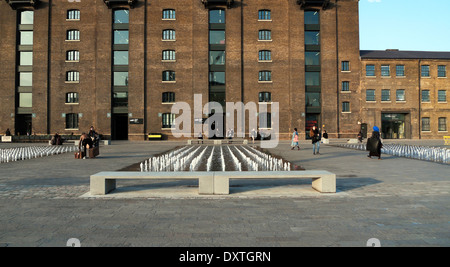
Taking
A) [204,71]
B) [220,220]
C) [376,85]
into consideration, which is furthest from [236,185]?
[376,85]

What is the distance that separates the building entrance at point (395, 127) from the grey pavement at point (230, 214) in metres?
35.1

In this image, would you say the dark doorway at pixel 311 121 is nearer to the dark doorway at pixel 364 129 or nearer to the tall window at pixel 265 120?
the tall window at pixel 265 120

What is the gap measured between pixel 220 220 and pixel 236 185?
147 inches

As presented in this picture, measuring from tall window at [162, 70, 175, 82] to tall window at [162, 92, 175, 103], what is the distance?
174 cm

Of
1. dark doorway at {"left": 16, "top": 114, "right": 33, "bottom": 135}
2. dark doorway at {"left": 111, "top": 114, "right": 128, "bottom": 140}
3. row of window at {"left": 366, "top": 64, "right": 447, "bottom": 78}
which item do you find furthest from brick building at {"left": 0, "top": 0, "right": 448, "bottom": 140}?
dark doorway at {"left": 111, "top": 114, "right": 128, "bottom": 140}

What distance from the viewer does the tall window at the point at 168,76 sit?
38.8 metres

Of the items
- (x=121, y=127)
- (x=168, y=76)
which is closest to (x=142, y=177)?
(x=168, y=76)

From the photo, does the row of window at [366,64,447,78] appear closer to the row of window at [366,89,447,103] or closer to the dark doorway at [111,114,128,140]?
the row of window at [366,89,447,103]

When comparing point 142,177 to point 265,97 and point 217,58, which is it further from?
point 217,58

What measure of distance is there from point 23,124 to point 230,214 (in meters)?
43.8

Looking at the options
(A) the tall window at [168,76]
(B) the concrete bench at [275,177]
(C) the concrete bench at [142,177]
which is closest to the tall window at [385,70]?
(A) the tall window at [168,76]

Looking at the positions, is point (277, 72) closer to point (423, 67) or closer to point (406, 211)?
point (423, 67)

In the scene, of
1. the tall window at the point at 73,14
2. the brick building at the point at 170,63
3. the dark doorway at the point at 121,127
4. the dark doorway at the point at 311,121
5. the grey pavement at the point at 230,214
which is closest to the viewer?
the grey pavement at the point at 230,214

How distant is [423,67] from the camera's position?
1597 inches
